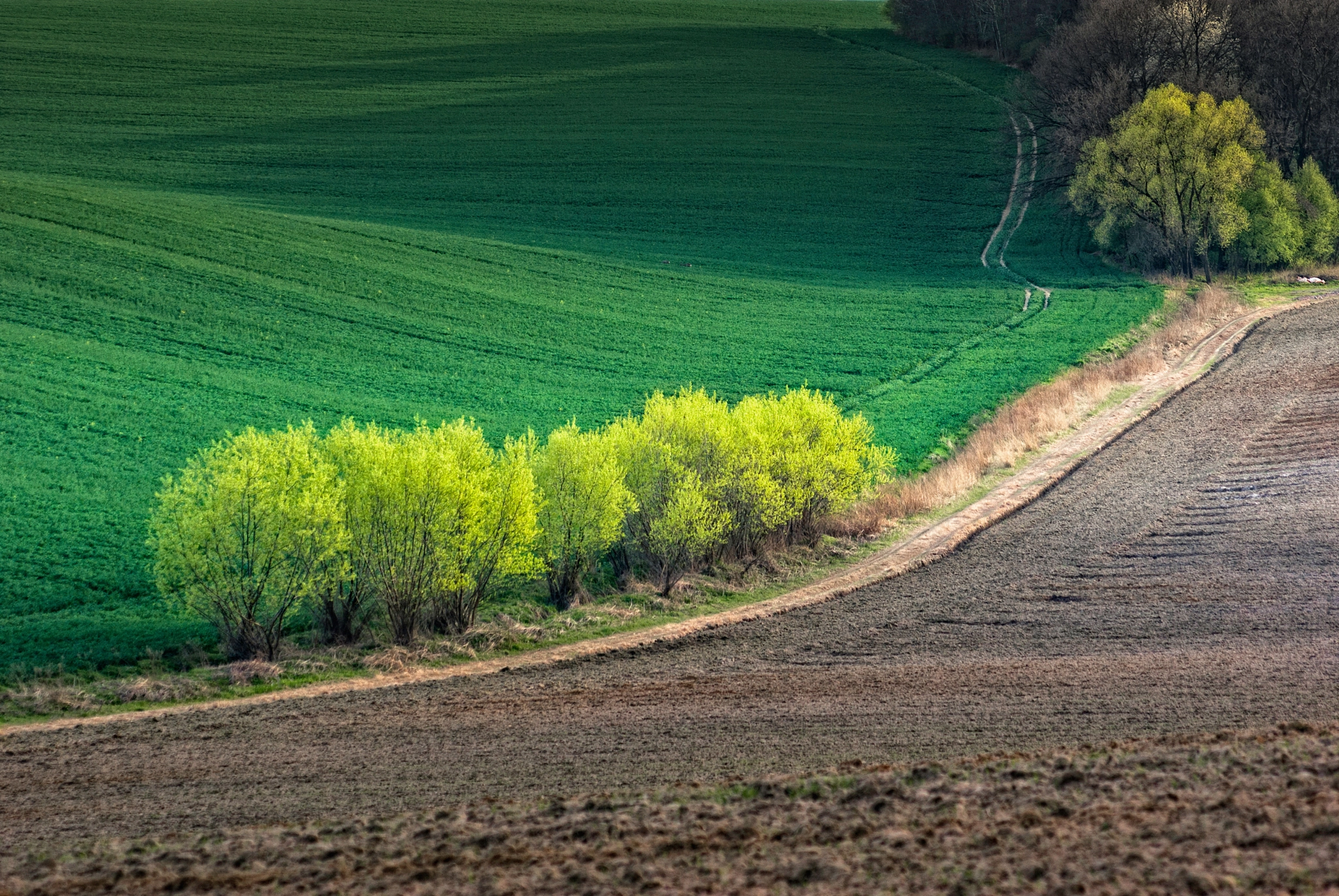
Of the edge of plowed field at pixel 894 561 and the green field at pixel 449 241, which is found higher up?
the green field at pixel 449 241

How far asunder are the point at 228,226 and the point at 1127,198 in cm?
4805

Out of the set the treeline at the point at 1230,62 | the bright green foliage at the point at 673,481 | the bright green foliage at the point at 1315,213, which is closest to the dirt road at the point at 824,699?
the bright green foliage at the point at 673,481

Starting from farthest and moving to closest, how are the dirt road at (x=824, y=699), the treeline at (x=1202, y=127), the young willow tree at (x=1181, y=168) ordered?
1. the treeline at (x=1202, y=127)
2. the young willow tree at (x=1181, y=168)
3. the dirt road at (x=824, y=699)

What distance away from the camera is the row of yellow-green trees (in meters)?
19.9

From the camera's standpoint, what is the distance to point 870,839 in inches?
433

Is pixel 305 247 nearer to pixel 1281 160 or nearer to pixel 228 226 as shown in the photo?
pixel 228 226

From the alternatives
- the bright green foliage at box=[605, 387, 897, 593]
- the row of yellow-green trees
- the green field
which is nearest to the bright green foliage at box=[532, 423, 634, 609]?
the row of yellow-green trees

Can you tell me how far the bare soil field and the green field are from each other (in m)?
10.1

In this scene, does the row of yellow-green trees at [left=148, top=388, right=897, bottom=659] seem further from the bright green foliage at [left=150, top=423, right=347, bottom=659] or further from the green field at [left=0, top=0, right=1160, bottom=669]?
the green field at [left=0, top=0, right=1160, bottom=669]

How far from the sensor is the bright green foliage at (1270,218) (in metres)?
61.2

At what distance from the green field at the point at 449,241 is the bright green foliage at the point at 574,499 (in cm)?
726

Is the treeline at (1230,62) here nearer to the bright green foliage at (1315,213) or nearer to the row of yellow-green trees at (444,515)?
the bright green foliage at (1315,213)

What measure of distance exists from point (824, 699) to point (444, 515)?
803cm

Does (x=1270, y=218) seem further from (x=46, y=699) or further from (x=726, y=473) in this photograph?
(x=46, y=699)
